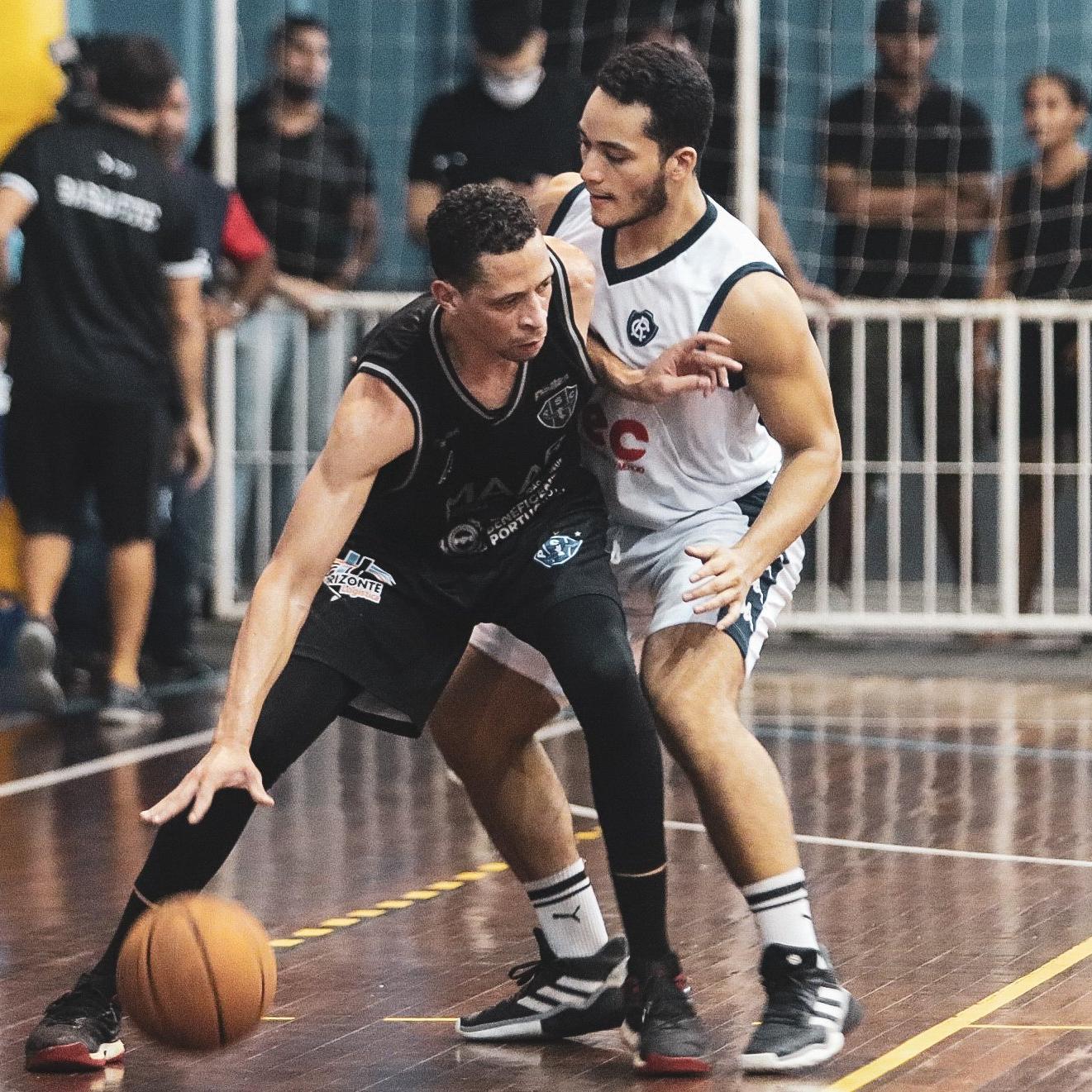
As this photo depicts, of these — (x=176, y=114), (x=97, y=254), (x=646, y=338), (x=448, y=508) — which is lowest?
(x=448, y=508)

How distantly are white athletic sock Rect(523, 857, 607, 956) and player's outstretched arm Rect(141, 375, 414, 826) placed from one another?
874 mm

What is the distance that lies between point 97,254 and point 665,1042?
Result: 5.49m

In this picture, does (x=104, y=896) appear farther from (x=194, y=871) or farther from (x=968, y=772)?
(x=968, y=772)

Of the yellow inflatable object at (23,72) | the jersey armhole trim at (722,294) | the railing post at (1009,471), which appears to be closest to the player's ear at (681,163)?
the jersey armhole trim at (722,294)

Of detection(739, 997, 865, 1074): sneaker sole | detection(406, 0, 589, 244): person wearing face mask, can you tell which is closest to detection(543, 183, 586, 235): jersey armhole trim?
detection(739, 997, 865, 1074): sneaker sole

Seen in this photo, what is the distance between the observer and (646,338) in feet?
17.8

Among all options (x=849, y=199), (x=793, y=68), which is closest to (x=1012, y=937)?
(x=849, y=199)

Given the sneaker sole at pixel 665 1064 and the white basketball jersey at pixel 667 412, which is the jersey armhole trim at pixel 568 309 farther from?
the sneaker sole at pixel 665 1064

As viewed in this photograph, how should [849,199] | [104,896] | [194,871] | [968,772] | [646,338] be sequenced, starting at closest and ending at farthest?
[194,871] < [646,338] < [104,896] < [968,772] < [849,199]

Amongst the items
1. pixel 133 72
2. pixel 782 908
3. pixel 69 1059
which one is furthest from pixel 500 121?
pixel 69 1059

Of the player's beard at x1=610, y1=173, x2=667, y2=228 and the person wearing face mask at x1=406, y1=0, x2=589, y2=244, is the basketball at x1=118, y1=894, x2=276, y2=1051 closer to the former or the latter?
the player's beard at x1=610, y1=173, x2=667, y2=228

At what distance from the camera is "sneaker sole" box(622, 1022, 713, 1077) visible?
4.91 m

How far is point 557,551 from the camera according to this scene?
5.24 metres

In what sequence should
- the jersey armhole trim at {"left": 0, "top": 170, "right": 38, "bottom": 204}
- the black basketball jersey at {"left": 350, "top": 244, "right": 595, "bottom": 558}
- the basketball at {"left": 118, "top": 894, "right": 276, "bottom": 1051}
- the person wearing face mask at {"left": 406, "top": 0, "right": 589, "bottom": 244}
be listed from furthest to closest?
the person wearing face mask at {"left": 406, "top": 0, "right": 589, "bottom": 244}
the jersey armhole trim at {"left": 0, "top": 170, "right": 38, "bottom": 204}
the black basketball jersey at {"left": 350, "top": 244, "right": 595, "bottom": 558}
the basketball at {"left": 118, "top": 894, "right": 276, "bottom": 1051}
